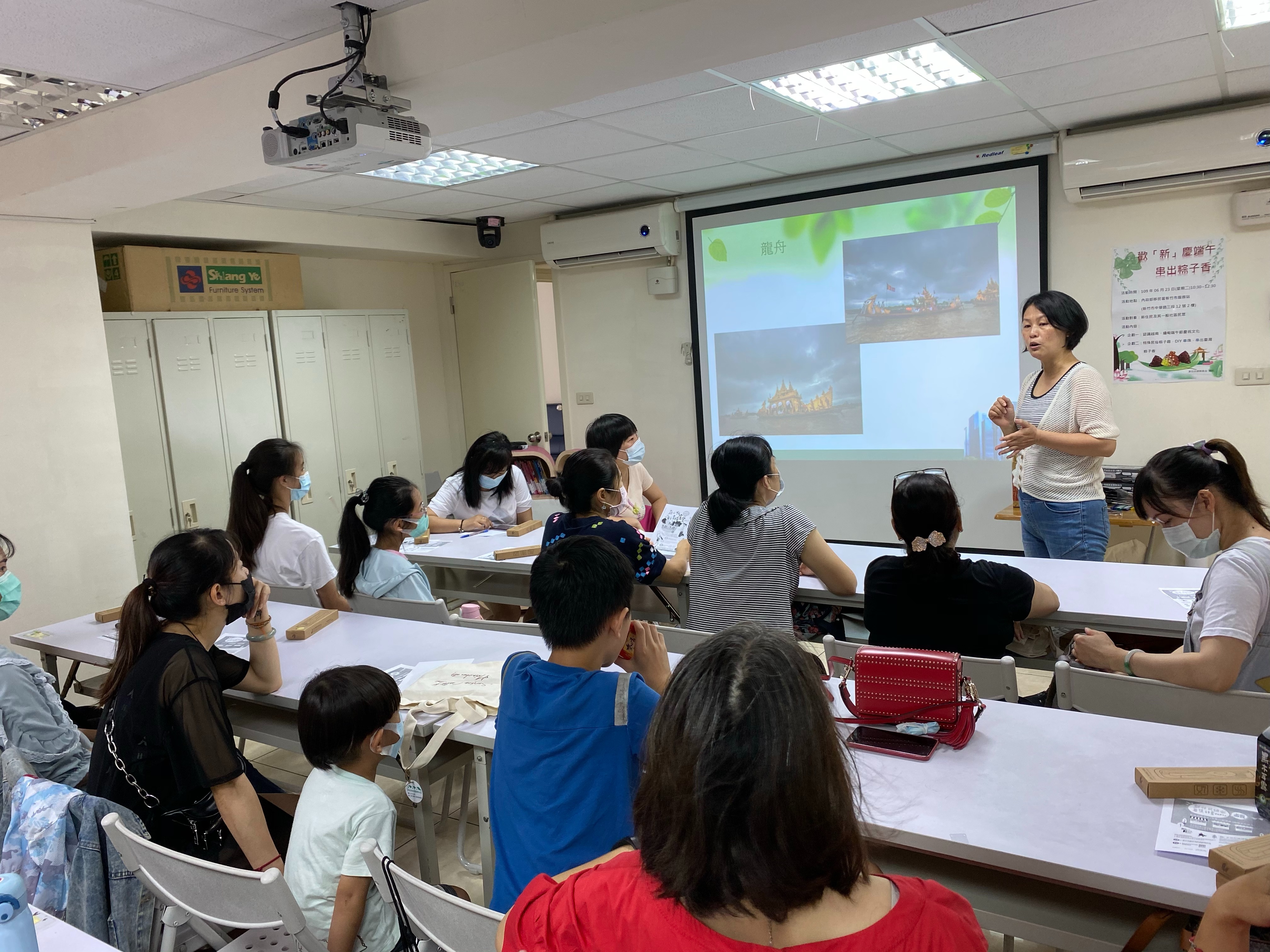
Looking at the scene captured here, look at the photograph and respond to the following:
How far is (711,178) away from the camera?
5.42 m

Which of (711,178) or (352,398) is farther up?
(711,178)

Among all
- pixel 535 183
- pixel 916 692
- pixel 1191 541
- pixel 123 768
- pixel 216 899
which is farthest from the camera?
pixel 535 183

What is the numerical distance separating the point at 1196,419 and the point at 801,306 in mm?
2364

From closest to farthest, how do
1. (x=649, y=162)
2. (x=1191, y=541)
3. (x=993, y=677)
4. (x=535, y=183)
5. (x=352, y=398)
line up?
1. (x=993, y=677)
2. (x=1191, y=541)
3. (x=649, y=162)
4. (x=535, y=183)
5. (x=352, y=398)

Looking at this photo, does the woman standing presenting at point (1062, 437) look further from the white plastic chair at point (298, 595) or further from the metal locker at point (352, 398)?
the metal locker at point (352, 398)

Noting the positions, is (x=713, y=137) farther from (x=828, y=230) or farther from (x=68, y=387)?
(x=68, y=387)

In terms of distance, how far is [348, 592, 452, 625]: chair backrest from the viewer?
303cm

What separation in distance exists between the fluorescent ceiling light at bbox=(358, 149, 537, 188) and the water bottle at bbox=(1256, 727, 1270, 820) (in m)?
4.08

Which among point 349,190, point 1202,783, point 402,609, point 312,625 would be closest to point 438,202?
point 349,190

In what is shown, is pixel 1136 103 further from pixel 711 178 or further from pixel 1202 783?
pixel 1202 783

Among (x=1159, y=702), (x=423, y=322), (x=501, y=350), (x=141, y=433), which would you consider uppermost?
(x=423, y=322)

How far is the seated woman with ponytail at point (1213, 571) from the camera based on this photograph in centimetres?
183

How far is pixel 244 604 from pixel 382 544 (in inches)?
40.4

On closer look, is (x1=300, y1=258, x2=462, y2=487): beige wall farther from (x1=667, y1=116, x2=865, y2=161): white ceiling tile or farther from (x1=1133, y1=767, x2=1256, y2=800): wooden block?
(x1=1133, y1=767, x2=1256, y2=800): wooden block
